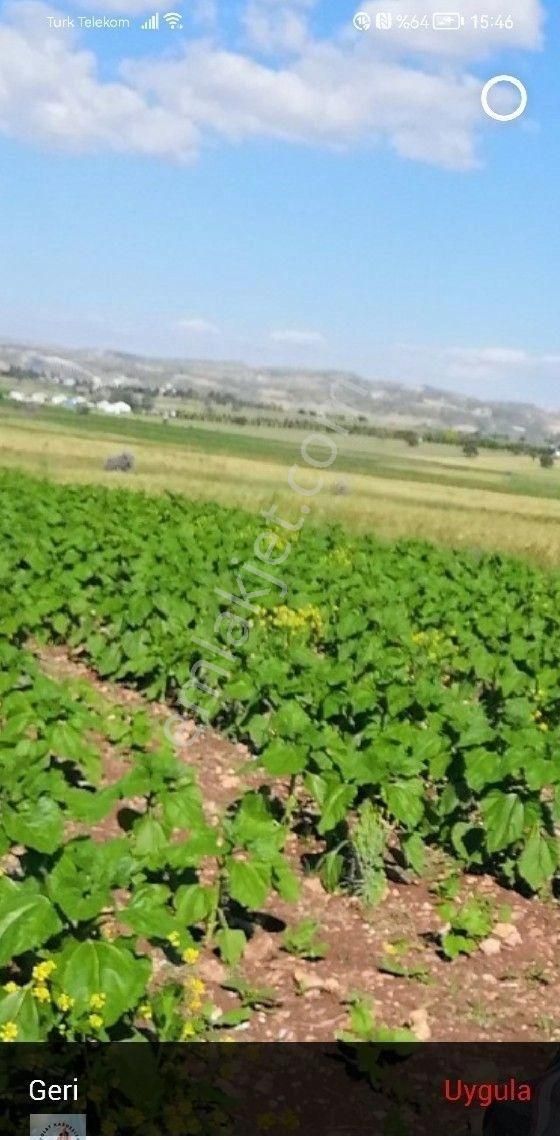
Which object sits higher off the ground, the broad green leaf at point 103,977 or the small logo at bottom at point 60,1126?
the broad green leaf at point 103,977

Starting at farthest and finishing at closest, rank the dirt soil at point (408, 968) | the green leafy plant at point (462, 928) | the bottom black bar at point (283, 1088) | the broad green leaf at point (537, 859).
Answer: the broad green leaf at point (537, 859) → the green leafy plant at point (462, 928) → the dirt soil at point (408, 968) → the bottom black bar at point (283, 1088)

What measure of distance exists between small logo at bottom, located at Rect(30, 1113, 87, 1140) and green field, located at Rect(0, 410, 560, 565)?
18302 mm

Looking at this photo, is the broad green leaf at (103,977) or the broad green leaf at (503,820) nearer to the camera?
the broad green leaf at (103,977)

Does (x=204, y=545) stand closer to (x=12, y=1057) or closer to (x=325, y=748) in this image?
(x=325, y=748)

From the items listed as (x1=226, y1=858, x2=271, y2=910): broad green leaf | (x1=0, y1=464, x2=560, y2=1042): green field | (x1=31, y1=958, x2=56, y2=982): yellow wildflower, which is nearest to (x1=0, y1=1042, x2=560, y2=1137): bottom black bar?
(x1=0, y1=464, x2=560, y2=1042): green field

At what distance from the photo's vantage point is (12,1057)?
3744 mm

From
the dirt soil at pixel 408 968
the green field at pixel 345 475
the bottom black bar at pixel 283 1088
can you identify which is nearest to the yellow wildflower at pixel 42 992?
the bottom black bar at pixel 283 1088

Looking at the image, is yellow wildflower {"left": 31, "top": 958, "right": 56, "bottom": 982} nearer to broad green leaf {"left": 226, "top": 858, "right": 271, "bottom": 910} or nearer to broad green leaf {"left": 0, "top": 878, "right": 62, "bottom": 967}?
broad green leaf {"left": 0, "top": 878, "right": 62, "bottom": 967}

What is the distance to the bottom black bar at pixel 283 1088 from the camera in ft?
11.1

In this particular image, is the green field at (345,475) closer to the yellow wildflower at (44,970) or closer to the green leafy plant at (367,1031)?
the green leafy plant at (367,1031)

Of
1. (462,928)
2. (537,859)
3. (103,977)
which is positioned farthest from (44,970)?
(537,859)

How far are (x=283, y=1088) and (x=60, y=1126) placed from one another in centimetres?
139

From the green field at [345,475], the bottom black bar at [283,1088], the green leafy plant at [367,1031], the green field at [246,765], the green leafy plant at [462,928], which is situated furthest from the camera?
the green field at [345,475]

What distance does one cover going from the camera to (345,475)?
139 feet
